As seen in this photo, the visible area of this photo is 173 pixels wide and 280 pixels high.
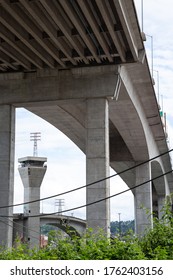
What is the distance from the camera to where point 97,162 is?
22453mm

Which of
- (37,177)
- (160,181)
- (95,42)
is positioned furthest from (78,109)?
(160,181)

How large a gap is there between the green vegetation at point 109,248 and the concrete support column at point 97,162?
11.7 meters

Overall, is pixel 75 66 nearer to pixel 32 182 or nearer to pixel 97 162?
pixel 97 162

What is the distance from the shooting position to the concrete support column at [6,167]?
23.3 metres

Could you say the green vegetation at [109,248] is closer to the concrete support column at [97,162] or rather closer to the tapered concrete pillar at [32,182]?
the concrete support column at [97,162]

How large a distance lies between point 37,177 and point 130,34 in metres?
34.1

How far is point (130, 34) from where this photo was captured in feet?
67.9

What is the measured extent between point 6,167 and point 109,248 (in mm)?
15968

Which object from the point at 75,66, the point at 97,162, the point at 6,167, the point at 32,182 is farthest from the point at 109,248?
the point at 32,182

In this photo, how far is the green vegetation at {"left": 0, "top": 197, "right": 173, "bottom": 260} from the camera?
26.3 ft

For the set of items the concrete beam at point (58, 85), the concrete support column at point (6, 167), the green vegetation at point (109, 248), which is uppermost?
the concrete beam at point (58, 85)

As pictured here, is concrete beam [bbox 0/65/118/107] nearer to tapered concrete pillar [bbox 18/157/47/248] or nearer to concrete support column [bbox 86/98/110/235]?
concrete support column [bbox 86/98/110/235]

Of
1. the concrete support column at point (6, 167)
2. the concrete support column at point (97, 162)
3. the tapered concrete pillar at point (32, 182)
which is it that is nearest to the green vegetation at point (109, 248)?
the concrete support column at point (97, 162)
